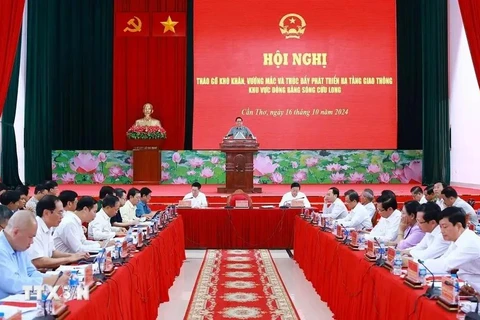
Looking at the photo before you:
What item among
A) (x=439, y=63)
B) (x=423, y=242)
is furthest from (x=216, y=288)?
(x=439, y=63)

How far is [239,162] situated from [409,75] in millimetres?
5016

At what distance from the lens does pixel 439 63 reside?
39.2 feet

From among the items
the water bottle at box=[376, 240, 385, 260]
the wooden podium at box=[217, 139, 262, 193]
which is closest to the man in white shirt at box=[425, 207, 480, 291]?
the water bottle at box=[376, 240, 385, 260]

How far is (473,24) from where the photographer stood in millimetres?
6402

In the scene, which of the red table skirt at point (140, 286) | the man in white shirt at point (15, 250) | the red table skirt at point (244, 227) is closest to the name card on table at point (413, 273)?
the red table skirt at point (140, 286)

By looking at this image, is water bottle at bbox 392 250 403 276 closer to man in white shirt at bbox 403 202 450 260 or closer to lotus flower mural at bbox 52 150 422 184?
man in white shirt at bbox 403 202 450 260

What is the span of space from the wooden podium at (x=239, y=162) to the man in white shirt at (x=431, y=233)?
5986 mm

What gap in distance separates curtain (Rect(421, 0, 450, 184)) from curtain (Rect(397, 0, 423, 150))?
675 mm

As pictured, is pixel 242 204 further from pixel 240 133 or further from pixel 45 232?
pixel 45 232

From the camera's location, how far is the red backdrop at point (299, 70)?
12.1 m

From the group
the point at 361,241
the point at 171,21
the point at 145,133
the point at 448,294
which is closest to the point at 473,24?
the point at 361,241

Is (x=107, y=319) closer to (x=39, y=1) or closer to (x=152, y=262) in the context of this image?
(x=152, y=262)

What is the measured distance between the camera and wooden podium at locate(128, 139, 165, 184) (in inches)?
464

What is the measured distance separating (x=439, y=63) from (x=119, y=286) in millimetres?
10236
